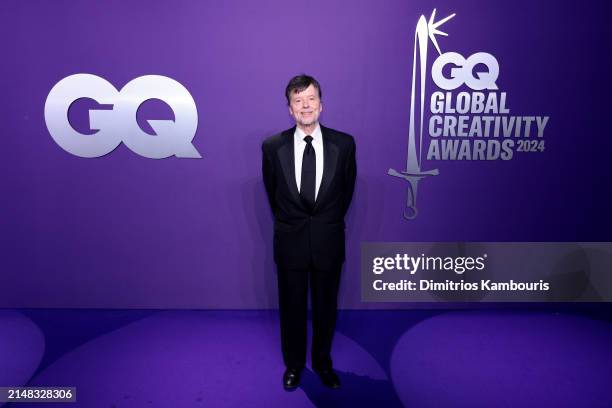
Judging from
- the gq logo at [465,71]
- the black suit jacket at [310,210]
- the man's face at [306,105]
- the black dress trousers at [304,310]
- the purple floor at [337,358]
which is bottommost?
the purple floor at [337,358]

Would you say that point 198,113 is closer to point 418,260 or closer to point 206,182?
point 206,182

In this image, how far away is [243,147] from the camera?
3430 mm

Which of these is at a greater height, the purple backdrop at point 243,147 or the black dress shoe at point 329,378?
the purple backdrop at point 243,147

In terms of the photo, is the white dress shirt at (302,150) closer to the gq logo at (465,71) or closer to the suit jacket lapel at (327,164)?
the suit jacket lapel at (327,164)

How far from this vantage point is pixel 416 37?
3.24 m

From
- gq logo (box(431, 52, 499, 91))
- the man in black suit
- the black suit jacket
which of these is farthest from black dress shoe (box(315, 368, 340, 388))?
gq logo (box(431, 52, 499, 91))

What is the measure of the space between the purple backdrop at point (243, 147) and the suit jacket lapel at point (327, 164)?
890mm

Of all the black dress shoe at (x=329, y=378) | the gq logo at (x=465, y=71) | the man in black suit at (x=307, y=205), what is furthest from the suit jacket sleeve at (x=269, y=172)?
the gq logo at (x=465, y=71)

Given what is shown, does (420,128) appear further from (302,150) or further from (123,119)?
(123,119)

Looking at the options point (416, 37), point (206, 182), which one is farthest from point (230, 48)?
point (416, 37)

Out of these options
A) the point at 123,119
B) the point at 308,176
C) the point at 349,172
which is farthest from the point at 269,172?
the point at 123,119

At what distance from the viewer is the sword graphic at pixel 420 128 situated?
10.6ft

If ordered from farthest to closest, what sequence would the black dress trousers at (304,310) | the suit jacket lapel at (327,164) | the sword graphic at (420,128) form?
the sword graphic at (420,128) < the black dress trousers at (304,310) < the suit jacket lapel at (327,164)

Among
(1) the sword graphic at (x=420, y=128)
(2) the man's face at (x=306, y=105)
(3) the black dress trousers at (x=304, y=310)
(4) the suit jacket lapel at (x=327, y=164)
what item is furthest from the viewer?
(1) the sword graphic at (x=420, y=128)
